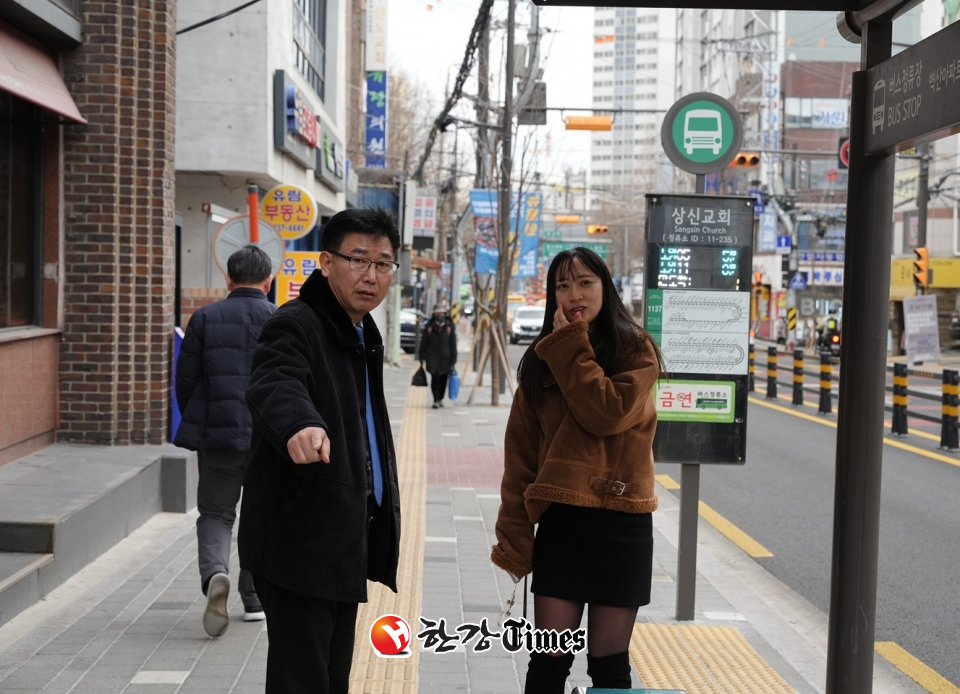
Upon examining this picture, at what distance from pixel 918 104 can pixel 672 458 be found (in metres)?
3.05

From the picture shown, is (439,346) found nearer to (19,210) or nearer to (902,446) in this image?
(902,446)

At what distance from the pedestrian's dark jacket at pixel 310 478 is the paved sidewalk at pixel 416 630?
1.66m

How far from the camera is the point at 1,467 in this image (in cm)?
780

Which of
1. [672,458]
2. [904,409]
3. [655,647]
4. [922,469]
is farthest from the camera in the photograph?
[904,409]

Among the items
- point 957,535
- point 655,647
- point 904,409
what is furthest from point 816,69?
point 655,647

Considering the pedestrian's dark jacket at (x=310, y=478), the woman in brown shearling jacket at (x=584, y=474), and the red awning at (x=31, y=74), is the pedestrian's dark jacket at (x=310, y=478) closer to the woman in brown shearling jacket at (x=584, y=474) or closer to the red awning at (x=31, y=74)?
the woman in brown shearling jacket at (x=584, y=474)

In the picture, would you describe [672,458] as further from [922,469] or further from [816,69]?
[816,69]

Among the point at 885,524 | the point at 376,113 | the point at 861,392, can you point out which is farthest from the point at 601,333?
the point at 376,113

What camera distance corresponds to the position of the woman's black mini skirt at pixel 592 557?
3.35 meters

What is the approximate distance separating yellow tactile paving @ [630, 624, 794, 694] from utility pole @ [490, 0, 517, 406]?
533 inches

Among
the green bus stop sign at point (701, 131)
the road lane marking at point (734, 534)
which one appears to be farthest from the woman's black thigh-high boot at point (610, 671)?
the road lane marking at point (734, 534)

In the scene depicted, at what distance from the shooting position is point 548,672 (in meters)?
3.44

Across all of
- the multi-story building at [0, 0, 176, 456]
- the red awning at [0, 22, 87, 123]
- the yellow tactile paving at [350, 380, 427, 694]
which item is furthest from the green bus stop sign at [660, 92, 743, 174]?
the multi-story building at [0, 0, 176, 456]

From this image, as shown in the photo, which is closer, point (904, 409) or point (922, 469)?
point (922, 469)
